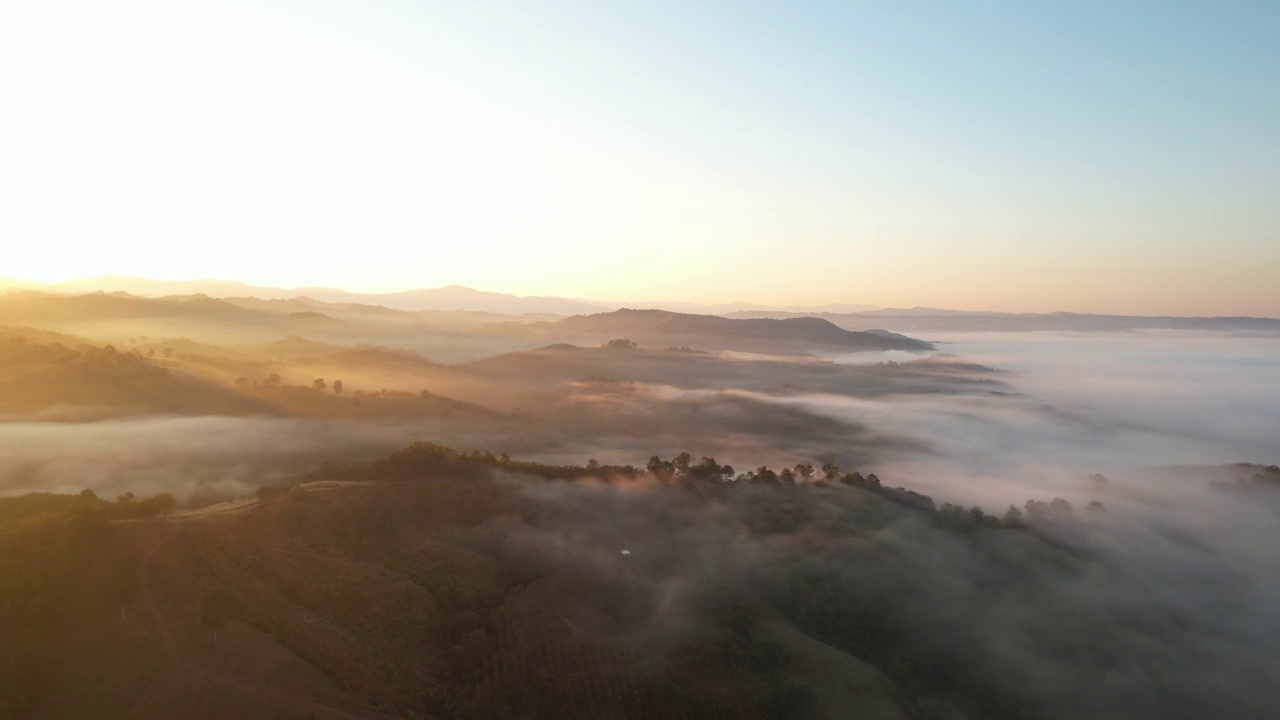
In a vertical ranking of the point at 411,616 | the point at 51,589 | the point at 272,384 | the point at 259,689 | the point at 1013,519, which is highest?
the point at 51,589

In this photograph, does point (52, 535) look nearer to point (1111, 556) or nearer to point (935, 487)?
point (1111, 556)

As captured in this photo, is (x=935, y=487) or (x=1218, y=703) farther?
(x=935, y=487)

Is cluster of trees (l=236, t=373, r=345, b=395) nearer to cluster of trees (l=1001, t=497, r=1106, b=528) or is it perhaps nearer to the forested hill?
the forested hill

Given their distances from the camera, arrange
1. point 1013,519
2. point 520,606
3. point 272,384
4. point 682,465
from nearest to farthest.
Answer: point 520,606
point 1013,519
point 682,465
point 272,384

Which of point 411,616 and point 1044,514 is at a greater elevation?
point 411,616

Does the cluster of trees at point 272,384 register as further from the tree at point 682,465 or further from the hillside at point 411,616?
the tree at point 682,465

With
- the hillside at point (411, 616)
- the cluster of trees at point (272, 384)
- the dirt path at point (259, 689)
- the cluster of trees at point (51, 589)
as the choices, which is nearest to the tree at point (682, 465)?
the hillside at point (411, 616)

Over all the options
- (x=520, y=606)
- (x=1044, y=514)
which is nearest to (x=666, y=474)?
(x=520, y=606)

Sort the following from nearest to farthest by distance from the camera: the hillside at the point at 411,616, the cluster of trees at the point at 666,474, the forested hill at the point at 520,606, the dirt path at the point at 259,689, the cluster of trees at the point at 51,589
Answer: the cluster of trees at the point at 51,589
the dirt path at the point at 259,689
the hillside at the point at 411,616
the forested hill at the point at 520,606
the cluster of trees at the point at 666,474

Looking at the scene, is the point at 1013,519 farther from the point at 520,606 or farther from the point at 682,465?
the point at 520,606

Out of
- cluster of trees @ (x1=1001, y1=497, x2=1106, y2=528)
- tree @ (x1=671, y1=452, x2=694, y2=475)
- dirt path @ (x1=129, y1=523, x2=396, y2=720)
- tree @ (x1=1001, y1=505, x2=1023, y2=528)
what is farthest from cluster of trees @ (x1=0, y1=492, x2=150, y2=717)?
cluster of trees @ (x1=1001, y1=497, x2=1106, y2=528)

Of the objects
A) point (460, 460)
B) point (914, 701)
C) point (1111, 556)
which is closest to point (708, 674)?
point (914, 701)
